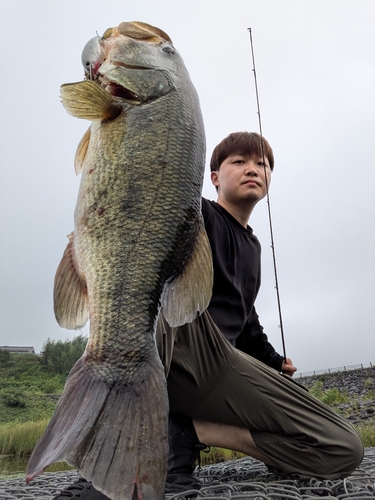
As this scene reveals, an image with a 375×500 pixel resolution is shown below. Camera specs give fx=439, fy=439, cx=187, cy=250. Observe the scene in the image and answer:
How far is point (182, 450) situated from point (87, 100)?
202 cm

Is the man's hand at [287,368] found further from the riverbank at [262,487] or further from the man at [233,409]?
the riverbank at [262,487]

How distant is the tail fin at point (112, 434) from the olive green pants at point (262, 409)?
93cm

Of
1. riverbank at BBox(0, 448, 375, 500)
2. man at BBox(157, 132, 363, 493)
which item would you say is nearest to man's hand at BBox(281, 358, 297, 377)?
man at BBox(157, 132, 363, 493)

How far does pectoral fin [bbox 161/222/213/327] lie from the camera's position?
71.4 inches

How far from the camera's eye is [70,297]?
71.2 inches

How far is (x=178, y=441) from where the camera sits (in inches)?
103

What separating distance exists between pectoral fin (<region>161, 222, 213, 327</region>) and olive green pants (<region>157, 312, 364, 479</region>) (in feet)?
2.09

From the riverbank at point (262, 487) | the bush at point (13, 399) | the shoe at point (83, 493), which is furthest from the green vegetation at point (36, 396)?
the shoe at point (83, 493)

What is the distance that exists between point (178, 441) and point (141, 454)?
4.22 feet

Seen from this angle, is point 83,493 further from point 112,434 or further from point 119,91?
point 119,91

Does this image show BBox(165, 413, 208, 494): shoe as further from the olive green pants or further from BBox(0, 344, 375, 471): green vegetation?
BBox(0, 344, 375, 471): green vegetation

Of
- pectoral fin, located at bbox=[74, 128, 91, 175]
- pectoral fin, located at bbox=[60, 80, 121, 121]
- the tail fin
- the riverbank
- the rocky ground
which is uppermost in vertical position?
pectoral fin, located at bbox=[60, 80, 121, 121]

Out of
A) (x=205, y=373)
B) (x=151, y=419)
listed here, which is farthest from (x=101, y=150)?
(x=205, y=373)

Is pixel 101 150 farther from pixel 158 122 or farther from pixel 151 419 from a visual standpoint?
pixel 151 419
